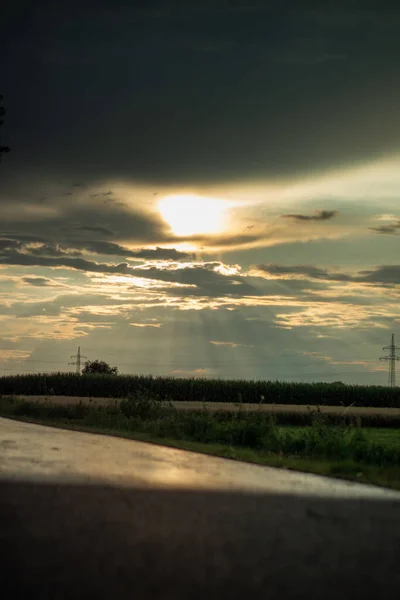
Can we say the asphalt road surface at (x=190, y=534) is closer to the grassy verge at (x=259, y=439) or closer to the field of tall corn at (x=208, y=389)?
the grassy verge at (x=259, y=439)

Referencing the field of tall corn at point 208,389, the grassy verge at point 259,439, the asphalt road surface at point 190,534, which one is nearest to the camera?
the asphalt road surface at point 190,534

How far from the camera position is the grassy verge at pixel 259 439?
15961mm

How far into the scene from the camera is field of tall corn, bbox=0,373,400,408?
59.7 meters

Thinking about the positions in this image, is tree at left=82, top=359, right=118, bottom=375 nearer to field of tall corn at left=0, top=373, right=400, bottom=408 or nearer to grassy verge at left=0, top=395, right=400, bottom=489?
field of tall corn at left=0, top=373, right=400, bottom=408

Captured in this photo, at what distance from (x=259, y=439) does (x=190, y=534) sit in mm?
11757

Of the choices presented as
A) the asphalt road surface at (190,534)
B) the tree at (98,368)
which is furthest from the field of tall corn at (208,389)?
the asphalt road surface at (190,534)

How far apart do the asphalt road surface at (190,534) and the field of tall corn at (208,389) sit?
44307 millimetres

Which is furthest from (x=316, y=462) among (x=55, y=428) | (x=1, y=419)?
(x=1, y=419)

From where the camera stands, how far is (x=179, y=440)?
21469 millimetres

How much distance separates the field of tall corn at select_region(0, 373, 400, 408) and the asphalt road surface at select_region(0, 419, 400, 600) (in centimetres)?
4431

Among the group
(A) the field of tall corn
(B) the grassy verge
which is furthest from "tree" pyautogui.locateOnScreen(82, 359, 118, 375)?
(B) the grassy verge

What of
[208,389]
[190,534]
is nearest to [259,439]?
[190,534]

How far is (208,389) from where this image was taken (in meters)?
61.2

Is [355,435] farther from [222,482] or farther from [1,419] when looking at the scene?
[1,419]
